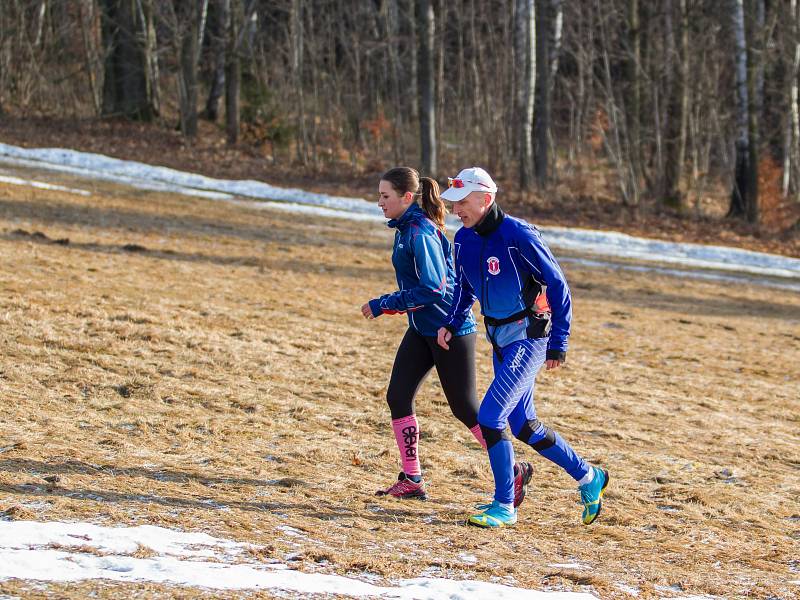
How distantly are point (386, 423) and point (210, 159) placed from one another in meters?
22.6

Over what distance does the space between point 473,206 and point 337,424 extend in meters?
3.01

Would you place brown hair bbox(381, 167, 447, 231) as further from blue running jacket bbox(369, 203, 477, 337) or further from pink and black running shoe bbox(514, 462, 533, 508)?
pink and black running shoe bbox(514, 462, 533, 508)

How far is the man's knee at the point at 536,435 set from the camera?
233 inches

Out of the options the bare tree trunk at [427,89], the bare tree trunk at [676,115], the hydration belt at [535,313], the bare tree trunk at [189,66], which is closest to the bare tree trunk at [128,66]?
the bare tree trunk at [189,66]

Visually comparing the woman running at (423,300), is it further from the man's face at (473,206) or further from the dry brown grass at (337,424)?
the dry brown grass at (337,424)

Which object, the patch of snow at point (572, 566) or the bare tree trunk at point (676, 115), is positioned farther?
the bare tree trunk at point (676, 115)

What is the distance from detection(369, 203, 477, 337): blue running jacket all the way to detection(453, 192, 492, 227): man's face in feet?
1.08

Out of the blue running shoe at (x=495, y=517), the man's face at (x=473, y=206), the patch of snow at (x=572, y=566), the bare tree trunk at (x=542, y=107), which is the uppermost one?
the bare tree trunk at (x=542, y=107)

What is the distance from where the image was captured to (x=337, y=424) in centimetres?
813

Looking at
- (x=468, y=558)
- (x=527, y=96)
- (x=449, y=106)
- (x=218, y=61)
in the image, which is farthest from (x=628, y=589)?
(x=449, y=106)

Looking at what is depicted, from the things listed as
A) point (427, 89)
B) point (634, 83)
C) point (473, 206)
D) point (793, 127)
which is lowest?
point (473, 206)

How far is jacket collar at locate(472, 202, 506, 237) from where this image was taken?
569 centimetres

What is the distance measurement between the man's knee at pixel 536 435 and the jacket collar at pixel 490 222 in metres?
1.10

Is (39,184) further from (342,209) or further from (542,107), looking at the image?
(542,107)
